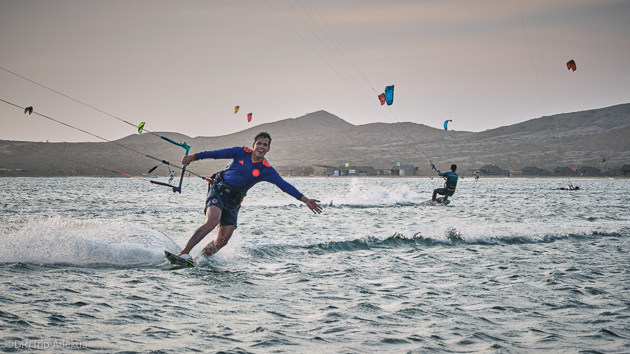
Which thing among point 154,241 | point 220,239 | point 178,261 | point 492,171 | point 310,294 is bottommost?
point 310,294

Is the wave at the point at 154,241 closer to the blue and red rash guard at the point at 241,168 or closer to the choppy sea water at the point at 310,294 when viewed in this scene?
the choppy sea water at the point at 310,294

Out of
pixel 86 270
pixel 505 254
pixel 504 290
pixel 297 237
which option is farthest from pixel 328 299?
pixel 297 237

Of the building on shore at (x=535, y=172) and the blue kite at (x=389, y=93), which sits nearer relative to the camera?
the blue kite at (x=389, y=93)

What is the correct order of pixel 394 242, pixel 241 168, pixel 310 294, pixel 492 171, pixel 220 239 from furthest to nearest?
1. pixel 492 171
2. pixel 394 242
3. pixel 220 239
4. pixel 241 168
5. pixel 310 294

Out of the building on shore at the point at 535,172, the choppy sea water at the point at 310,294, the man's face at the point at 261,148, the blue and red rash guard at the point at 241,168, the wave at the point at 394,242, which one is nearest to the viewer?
the choppy sea water at the point at 310,294

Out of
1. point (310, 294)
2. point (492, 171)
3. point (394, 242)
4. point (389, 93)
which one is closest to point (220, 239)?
point (310, 294)

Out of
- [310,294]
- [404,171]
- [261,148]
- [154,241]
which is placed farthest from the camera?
[404,171]

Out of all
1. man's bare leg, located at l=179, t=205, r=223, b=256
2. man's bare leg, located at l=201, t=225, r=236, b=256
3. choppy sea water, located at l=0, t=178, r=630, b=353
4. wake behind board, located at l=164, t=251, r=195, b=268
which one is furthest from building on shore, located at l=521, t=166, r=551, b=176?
wake behind board, located at l=164, t=251, r=195, b=268

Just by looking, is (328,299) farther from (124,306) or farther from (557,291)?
(557,291)

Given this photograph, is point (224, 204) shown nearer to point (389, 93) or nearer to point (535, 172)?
point (389, 93)

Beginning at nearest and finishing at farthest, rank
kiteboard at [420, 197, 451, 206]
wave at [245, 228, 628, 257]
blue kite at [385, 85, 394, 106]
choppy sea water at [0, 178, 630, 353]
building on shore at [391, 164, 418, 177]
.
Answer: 1. choppy sea water at [0, 178, 630, 353]
2. wave at [245, 228, 628, 257]
3. kiteboard at [420, 197, 451, 206]
4. blue kite at [385, 85, 394, 106]
5. building on shore at [391, 164, 418, 177]

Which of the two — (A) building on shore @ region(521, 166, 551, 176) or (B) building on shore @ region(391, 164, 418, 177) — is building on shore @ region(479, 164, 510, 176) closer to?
(A) building on shore @ region(521, 166, 551, 176)

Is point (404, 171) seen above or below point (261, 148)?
above

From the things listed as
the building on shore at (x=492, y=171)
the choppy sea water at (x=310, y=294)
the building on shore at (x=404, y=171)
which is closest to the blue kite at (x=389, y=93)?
the choppy sea water at (x=310, y=294)
